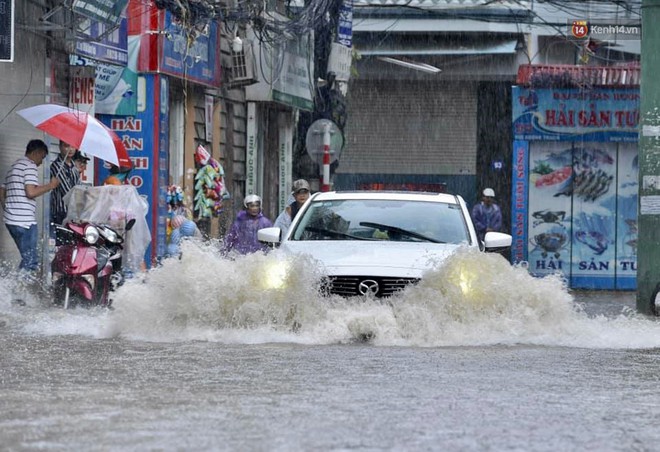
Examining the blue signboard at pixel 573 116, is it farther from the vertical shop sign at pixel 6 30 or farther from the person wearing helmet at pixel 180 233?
the vertical shop sign at pixel 6 30

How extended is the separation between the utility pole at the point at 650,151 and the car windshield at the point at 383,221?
434 centimetres

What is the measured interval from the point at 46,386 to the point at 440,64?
33750 millimetres

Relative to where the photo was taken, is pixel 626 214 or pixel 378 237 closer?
pixel 378 237

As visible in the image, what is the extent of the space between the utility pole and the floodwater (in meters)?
1.57

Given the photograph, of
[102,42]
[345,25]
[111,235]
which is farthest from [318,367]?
[345,25]

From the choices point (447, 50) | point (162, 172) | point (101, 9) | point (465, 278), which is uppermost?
point (447, 50)

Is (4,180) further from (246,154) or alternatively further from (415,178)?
(415,178)

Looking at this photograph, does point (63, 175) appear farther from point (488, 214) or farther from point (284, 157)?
point (284, 157)

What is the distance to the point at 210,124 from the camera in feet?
83.9

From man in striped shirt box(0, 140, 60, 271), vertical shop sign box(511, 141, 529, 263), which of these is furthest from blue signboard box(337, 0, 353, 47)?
man in striped shirt box(0, 140, 60, 271)

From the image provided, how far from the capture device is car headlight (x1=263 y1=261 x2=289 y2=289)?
12320 millimetres

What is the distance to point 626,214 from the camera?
91.0 ft

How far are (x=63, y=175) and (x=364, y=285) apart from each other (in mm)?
6697

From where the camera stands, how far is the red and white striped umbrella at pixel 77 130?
1612 centimetres
